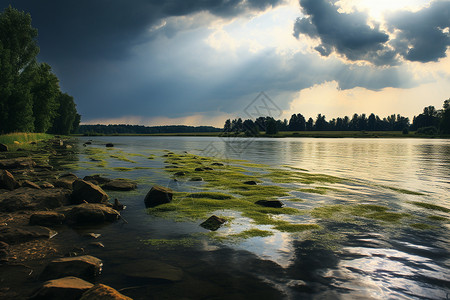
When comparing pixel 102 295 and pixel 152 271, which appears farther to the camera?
pixel 152 271

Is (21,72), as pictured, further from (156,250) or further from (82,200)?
(156,250)

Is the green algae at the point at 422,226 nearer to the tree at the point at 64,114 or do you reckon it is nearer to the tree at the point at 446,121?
the tree at the point at 64,114

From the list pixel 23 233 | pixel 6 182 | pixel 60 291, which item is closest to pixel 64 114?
pixel 6 182

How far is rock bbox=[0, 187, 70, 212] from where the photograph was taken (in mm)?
10655

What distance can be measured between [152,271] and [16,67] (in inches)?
2724

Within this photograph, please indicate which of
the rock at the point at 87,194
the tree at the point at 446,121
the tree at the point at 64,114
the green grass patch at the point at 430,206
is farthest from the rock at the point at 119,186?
the tree at the point at 446,121

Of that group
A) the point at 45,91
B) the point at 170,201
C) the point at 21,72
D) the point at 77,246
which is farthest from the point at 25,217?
the point at 45,91

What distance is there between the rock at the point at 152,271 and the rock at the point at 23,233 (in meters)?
3.60

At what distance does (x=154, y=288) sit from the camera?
5477mm

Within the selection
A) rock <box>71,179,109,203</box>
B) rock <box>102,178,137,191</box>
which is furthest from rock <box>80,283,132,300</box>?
rock <box>102,178,137,191</box>

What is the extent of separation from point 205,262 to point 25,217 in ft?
24.9

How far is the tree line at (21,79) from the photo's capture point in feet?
151

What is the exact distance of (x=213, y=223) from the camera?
9719 millimetres

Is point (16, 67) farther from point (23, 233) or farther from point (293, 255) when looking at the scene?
point (293, 255)
